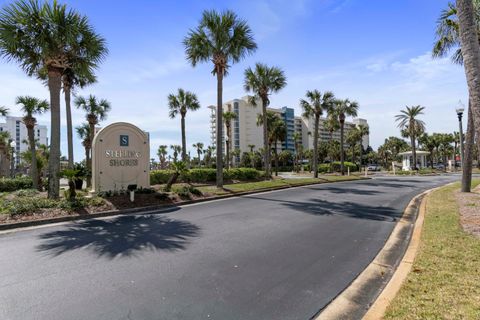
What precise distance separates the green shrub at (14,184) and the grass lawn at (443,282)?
960 inches

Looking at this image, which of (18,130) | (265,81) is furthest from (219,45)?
(18,130)

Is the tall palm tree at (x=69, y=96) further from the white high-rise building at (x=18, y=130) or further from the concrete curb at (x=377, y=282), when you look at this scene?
the white high-rise building at (x=18, y=130)

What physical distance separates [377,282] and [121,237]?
5.39 m

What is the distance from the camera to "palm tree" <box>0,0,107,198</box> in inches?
389

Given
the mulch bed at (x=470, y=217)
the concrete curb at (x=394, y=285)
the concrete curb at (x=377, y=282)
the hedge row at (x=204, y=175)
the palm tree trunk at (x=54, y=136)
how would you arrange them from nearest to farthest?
the concrete curb at (x=394, y=285) < the concrete curb at (x=377, y=282) < the mulch bed at (x=470, y=217) < the palm tree trunk at (x=54, y=136) < the hedge row at (x=204, y=175)

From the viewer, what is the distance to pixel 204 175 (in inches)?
863

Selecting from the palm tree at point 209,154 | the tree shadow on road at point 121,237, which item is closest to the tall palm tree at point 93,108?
the tree shadow on road at point 121,237

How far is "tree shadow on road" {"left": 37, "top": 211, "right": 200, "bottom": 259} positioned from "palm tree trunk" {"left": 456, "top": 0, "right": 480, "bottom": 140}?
6.14 m

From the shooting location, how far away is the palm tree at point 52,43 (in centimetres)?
988

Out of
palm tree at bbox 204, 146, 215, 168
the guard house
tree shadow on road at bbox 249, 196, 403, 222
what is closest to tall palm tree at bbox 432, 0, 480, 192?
tree shadow on road at bbox 249, 196, 403, 222

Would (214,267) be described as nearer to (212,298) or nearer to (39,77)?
(212,298)

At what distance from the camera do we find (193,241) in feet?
20.5

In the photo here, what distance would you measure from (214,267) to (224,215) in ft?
14.9

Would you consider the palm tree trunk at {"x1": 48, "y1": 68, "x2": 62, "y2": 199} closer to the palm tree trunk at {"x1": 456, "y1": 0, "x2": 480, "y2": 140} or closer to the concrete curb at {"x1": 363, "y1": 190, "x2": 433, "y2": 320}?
the concrete curb at {"x1": 363, "y1": 190, "x2": 433, "y2": 320}
